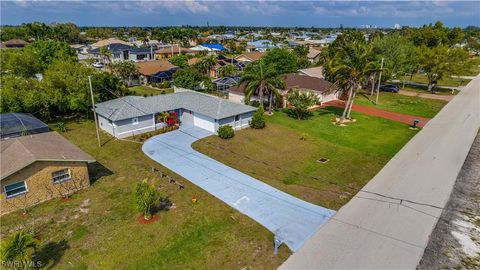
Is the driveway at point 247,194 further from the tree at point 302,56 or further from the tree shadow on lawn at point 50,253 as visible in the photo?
the tree at point 302,56

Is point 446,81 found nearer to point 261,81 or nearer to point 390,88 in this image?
point 390,88

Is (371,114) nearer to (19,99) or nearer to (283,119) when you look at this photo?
(283,119)

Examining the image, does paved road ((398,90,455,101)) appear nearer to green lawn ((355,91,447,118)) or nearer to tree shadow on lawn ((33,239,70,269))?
green lawn ((355,91,447,118))

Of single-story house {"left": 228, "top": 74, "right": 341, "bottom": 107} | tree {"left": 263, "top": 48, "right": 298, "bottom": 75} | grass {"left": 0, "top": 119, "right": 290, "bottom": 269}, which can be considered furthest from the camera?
tree {"left": 263, "top": 48, "right": 298, "bottom": 75}

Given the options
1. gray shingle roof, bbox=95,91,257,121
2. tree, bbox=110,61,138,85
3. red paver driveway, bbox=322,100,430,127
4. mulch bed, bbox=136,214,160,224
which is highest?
tree, bbox=110,61,138,85

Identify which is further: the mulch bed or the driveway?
the mulch bed

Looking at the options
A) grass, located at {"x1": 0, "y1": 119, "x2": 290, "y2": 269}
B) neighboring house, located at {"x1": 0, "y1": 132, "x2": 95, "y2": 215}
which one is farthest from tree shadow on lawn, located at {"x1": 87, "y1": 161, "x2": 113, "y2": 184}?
neighboring house, located at {"x1": 0, "y1": 132, "x2": 95, "y2": 215}

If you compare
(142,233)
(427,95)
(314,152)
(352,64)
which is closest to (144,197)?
(142,233)
